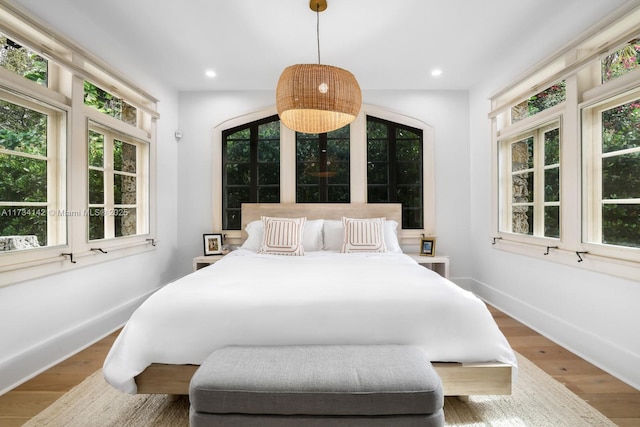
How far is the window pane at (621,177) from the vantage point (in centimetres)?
204

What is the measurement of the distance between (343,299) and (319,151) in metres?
2.68

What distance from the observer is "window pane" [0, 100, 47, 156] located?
6.42 feet

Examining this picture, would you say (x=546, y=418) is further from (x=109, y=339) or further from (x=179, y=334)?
(x=109, y=339)

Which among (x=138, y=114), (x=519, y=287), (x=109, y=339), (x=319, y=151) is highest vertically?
(x=138, y=114)

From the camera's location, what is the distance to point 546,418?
1615 mm

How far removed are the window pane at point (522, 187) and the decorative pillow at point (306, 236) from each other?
200cm

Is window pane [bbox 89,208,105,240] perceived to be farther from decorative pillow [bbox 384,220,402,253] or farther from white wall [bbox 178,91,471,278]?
decorative pillow [bbox 384,220,402,253]

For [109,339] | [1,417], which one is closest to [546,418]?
[1,417]

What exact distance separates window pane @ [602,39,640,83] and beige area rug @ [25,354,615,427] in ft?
6.60

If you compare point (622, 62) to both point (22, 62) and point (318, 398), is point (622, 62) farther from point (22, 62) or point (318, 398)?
point (22, 62)

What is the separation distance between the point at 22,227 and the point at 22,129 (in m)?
0.62

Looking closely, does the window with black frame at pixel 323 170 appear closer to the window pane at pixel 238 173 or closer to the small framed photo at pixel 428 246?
the window pane at pixel 238 173

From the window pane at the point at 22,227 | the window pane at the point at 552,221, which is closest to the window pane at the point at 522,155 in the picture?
the window pane at the point at 552,221

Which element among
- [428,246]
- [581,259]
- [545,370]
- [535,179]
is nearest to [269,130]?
[428,246]
